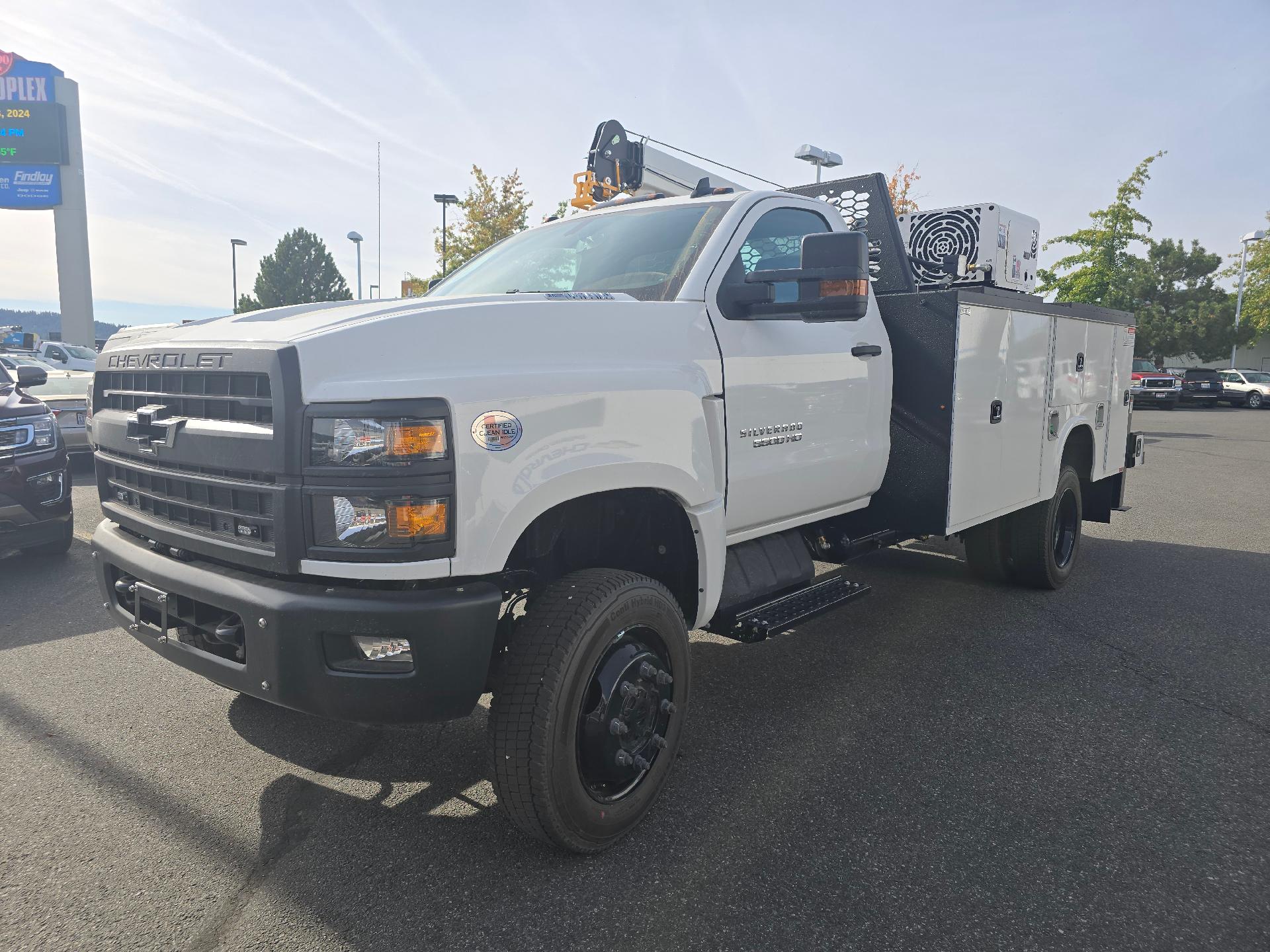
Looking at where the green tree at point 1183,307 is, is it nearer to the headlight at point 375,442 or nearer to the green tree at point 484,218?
the green tree at point 484,218

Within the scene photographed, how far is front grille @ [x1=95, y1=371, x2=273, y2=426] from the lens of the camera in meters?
2.32

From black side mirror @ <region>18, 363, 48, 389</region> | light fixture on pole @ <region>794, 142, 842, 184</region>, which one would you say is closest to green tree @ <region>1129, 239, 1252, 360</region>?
light fixture on pole @ <region>794, 142, 842, 184</region>

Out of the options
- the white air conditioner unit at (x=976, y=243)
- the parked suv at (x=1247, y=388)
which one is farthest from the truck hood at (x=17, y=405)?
the parked suv at (x=1247, y=388)

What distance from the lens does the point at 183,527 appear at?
2.64m

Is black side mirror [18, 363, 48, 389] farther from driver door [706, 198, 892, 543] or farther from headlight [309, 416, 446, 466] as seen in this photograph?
driver door [706, 198, 892, 543]

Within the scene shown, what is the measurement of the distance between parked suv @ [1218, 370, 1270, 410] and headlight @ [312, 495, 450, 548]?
36.5 metres

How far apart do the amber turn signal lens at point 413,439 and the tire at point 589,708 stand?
2.02ft

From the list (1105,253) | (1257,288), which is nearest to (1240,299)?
(1257,288)

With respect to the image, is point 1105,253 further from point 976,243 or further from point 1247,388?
point 976,243

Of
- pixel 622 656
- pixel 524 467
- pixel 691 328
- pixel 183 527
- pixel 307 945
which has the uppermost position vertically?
pixel 691 328

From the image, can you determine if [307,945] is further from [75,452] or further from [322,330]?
[75,452]

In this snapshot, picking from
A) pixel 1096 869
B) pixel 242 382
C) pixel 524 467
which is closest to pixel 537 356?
pixel 524 467

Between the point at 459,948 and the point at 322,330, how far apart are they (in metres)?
1.64

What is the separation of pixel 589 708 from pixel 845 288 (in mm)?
1641
